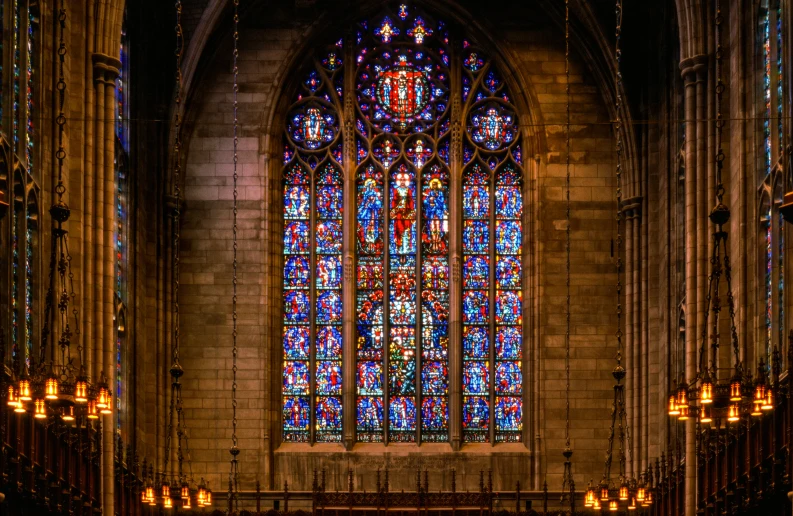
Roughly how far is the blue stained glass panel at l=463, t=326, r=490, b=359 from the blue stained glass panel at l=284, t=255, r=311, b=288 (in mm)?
3719

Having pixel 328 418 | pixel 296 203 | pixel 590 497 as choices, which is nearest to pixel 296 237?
pixel 296 203

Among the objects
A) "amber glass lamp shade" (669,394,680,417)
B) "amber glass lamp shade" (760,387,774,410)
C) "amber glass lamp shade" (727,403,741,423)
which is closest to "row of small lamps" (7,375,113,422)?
"amber glass lamp shade" (669,394,680,417)

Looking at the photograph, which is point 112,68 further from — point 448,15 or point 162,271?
point 448,15

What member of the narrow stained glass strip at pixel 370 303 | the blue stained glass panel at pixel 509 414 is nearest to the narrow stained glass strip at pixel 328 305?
the narrow stained glass strip at pixel 370 303

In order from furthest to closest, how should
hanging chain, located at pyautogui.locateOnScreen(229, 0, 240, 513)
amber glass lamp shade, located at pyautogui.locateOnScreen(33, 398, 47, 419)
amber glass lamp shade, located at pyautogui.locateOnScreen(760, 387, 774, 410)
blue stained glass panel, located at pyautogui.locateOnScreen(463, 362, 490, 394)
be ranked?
blue stained glass panel, located at pyautogui.locateOnScreen(463, 362, 490, 394), hanging chain, located at pyautogui.locateOnScreen(229, 0, 240, 513), amber glass lamp shade, located at pyautogui.locateOnScreen(33, 398, 47, 419), amber glass lamp shade, located at pyautogui.locateOnScreen(760, 387, 774, 410)

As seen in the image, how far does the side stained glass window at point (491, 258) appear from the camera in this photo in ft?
150

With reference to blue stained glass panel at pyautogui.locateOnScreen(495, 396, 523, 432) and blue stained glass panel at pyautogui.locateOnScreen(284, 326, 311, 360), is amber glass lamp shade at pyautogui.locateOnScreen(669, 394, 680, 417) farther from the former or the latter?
blue stained glass panel at pyautogui.locateOnScreen(284, 326, 311, 360)

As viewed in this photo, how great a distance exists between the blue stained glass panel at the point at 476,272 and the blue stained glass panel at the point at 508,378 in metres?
1.86

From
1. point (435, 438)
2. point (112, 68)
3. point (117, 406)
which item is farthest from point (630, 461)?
point (112, 68)

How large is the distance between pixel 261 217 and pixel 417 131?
4115mm

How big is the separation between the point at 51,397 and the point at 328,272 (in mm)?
17591

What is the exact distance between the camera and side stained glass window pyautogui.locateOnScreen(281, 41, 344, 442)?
45.7m

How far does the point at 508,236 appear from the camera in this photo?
→ 152ft

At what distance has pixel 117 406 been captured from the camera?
132 ft
